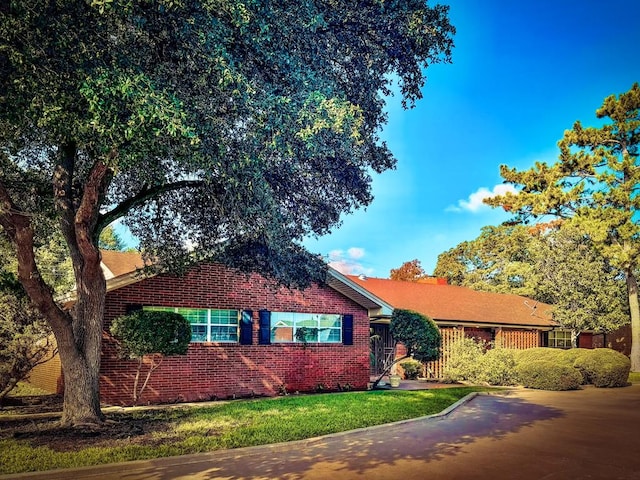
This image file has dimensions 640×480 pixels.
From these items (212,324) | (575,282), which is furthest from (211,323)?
(575,282)

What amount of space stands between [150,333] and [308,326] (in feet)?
22.2

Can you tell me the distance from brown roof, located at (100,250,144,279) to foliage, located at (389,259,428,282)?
3275cm

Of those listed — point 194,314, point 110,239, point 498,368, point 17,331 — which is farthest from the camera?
point 110,239

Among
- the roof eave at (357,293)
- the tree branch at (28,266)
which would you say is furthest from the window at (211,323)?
the tree branch at (28,266)

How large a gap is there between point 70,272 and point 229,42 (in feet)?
78.7

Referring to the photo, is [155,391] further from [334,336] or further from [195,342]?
[334,336]

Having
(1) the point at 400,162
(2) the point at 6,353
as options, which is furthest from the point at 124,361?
(1) the point at 400,162

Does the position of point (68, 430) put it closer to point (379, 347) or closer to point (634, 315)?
point (379, 347)

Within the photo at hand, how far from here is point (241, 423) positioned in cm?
1156

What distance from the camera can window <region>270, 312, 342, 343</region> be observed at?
1841 cm

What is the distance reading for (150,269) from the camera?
13789 mm

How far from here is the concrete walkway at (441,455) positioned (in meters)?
7.75

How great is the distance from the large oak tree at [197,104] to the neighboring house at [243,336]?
3.69 m

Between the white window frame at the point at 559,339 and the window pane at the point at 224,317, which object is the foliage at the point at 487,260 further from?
the window pane at the point at 224,317
